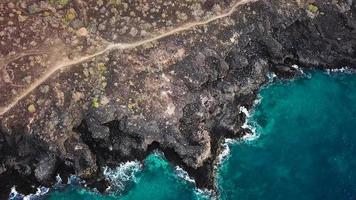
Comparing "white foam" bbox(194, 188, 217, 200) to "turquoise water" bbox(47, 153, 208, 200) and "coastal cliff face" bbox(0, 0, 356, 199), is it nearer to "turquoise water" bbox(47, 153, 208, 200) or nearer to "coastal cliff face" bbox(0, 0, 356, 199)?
"turquoise water" bbox(47, 153, 208, 200)

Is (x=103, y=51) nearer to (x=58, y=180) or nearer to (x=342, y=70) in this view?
(x=58, y=180)

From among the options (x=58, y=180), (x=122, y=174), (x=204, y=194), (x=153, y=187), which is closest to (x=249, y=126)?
(x=204, y=194)

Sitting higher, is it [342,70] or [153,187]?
[342,70]

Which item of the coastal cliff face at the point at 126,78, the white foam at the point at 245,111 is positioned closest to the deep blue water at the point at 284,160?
the white foam at the point at 245,111

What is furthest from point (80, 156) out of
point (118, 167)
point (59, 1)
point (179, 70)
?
point (59, 1)

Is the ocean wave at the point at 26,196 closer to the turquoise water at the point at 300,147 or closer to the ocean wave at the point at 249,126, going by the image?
the turquoise water at the point at 300,147
